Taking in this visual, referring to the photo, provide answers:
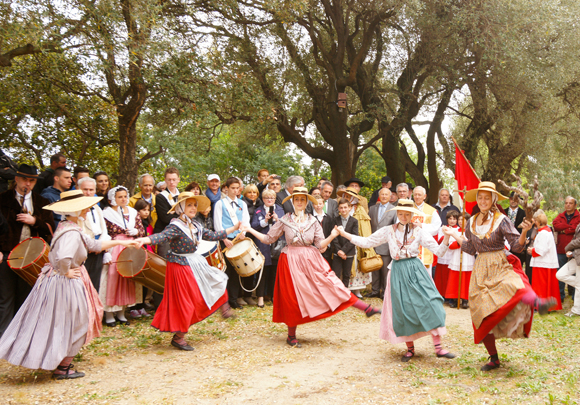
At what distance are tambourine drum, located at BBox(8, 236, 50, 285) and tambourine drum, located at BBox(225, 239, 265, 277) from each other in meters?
2.69

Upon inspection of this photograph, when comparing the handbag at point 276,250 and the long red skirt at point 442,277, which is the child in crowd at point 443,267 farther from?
the handbag at point 276,250

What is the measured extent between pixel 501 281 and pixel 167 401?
3373mm

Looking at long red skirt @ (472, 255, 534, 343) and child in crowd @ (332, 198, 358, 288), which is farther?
child in crowd @ (332, 198, 358, 288)

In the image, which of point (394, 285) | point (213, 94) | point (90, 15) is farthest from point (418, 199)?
point (90, 15)

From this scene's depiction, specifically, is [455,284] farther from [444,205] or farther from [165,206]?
[165,206]

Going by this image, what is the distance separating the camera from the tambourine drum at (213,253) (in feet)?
22.1

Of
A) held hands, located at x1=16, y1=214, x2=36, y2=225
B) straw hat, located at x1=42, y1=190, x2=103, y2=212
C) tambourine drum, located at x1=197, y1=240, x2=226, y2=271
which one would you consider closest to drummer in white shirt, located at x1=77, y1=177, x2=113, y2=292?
held hands, located at x1=16, y1=214, x2=36, y2=225

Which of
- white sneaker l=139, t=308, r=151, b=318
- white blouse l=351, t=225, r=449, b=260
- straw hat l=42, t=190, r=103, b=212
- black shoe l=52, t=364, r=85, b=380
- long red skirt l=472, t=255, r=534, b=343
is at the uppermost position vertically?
straw hat l=42, t=190, r=103, b=212

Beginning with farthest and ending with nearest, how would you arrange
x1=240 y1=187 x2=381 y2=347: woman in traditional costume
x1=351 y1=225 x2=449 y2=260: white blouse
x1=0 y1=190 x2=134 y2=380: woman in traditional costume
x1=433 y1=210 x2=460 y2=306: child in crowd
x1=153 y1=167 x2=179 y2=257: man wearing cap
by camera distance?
x1=433 y1=210 x2=460 y2=306: child in crowd, x1=153 y1=167 x2=179 y2=257: man wearing cap, x1=240 y1=187 x2=381 y2=347: woman in traditional costume, x1=351 y1=225 x2=449 y2=260: white blouse, x1=0 y1=190 x2=134 y2=380: woman in traditional costume

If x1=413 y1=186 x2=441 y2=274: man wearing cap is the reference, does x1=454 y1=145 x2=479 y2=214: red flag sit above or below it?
above

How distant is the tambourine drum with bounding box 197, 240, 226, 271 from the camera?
6.73m

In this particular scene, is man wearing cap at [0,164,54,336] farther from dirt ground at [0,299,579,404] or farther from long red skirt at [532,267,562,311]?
long red skirt at [532,267,562,311]

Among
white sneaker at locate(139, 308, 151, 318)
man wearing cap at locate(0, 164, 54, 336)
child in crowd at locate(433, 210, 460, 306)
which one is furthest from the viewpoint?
child in crowd at locate(433, 210, 460, 306)

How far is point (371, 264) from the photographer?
8.20 metres
